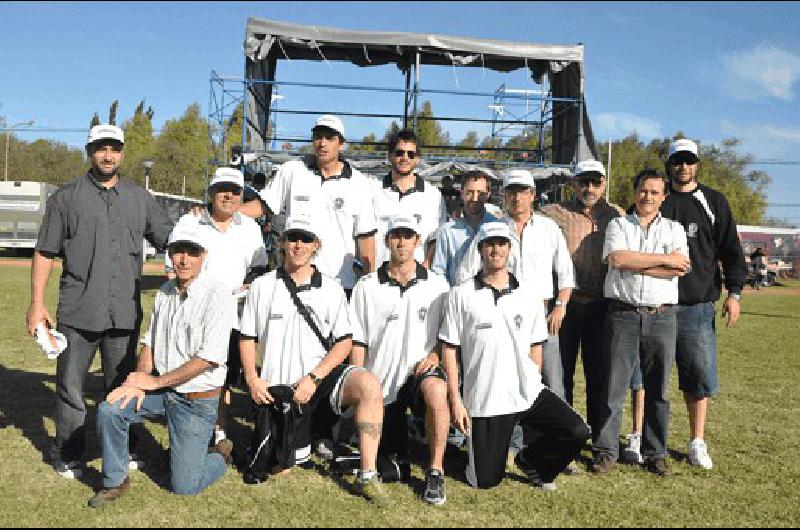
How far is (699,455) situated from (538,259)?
6.33ft

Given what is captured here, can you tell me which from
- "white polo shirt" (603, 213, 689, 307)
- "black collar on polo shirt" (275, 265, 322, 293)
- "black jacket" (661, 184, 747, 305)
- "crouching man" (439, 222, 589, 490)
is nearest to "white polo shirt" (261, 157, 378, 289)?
"black collar on polo shirt" (275, 265, 322, 293)

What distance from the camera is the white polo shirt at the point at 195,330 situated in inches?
173

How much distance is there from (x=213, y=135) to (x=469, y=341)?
11.1 meters

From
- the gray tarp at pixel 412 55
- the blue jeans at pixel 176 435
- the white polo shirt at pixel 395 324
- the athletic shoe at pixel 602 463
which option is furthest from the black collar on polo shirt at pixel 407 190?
the gray tarp at pixel 412 55

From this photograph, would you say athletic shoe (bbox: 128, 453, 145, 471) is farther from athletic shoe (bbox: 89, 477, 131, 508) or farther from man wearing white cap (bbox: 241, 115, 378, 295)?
man wearing white cap (bbox: 241, 115, 378, 295)

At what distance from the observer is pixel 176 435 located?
436cm

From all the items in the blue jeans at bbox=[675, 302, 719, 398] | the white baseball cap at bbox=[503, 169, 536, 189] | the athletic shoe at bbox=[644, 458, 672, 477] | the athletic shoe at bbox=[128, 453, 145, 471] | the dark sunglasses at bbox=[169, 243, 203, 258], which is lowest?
the athletic shoe at bbox=[128, 453, 145, 471]

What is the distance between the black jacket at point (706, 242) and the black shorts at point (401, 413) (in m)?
2.09

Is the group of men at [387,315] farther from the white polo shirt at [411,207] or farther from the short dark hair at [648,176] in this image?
the white polo shirt at [411,207]

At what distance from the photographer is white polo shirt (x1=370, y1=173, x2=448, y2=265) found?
5.54 m

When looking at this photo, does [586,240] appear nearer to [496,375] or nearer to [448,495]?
[496,375]

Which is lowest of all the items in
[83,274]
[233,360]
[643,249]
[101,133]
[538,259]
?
[233,360]

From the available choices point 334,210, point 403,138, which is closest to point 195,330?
point 334,210

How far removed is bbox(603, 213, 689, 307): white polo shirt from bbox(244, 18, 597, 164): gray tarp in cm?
930
